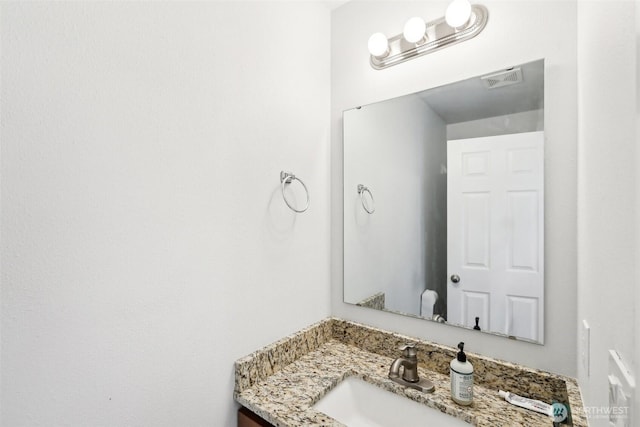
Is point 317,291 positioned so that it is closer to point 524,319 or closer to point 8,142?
point 524,319

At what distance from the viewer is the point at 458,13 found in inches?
44.1

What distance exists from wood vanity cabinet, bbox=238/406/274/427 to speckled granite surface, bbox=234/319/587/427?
0.17 feet

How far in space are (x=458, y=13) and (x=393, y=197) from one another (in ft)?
2.40

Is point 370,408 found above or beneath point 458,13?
beneath

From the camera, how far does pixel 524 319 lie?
1.07 m

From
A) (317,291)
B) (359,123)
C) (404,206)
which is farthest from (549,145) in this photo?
(317,291)

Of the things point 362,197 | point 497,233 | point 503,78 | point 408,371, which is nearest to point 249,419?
point 408,371

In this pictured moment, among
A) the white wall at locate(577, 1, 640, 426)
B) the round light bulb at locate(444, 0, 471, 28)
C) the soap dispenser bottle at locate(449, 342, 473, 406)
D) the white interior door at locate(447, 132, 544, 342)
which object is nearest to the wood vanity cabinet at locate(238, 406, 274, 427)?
the soap dispenser bottle at locate(449, 342, 473, 406)

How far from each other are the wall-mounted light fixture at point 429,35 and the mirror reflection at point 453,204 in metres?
0.17

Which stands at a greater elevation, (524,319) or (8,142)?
(8,142)

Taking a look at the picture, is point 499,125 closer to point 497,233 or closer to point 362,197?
point 497,233

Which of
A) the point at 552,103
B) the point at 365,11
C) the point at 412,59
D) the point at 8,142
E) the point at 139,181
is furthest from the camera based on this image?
the point at 365,11

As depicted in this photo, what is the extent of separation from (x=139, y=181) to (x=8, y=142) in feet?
0.88

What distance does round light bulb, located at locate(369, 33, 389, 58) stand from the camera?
131 cm
